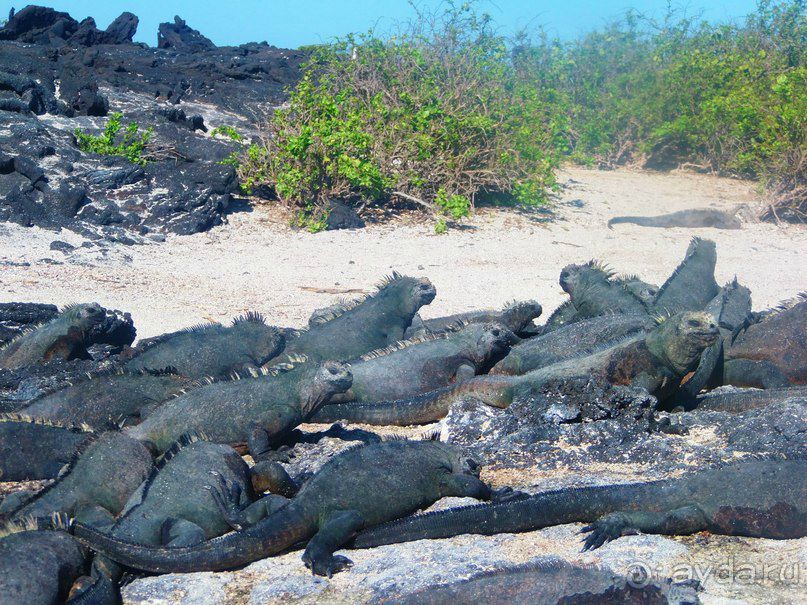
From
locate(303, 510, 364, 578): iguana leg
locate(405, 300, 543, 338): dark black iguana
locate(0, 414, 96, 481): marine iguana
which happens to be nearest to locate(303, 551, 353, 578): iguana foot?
locate(303, 510, 364, 578): iguana leg

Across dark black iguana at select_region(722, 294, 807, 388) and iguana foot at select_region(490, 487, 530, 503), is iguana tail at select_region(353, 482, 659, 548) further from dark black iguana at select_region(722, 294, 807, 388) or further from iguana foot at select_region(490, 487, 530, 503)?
dark black iguana at select_region(722, 294, 807, 388)

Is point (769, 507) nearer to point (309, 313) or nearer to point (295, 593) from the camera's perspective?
point (295, 593)

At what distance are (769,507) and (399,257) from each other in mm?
6227

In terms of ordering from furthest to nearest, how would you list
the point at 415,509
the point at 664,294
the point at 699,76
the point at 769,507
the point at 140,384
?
the point at 699,76 → the point at 664,294 → the point at 140,384 → the point at 415,509 → the point at 769,507

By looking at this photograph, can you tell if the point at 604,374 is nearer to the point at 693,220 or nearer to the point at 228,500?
the point at 228,500

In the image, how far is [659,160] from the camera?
14852 millimetres

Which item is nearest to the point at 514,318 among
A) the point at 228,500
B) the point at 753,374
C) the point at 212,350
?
the point at 753,374

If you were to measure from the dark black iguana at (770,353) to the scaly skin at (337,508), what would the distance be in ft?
7.33

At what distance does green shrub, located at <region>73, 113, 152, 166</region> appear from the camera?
10742 millimetres

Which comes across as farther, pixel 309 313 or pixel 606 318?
pixel 309 313

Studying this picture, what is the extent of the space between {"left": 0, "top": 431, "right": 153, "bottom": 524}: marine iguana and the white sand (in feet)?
9.33

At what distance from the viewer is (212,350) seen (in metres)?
5.32

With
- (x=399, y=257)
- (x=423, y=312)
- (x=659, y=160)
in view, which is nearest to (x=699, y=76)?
(x=659, y=160)

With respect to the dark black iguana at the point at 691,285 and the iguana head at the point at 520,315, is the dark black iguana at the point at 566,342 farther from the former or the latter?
the iguana head at the point at 520,315
